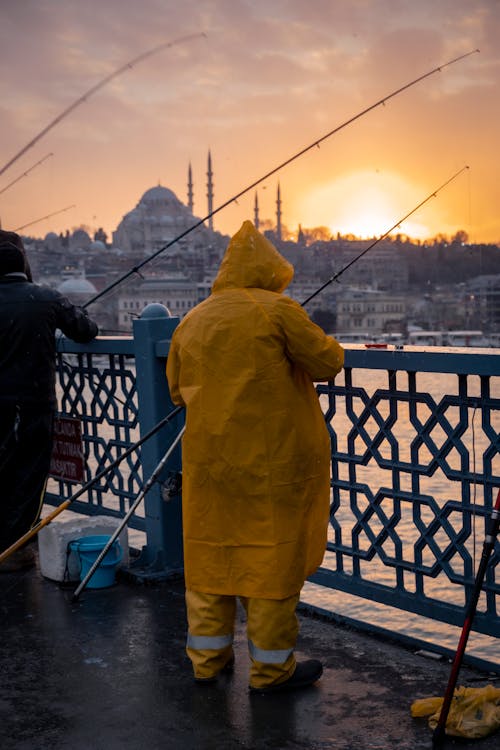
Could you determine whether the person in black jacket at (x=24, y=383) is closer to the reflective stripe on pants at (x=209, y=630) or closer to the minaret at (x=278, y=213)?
the reflective stripe on pants at (x=209, y=630)

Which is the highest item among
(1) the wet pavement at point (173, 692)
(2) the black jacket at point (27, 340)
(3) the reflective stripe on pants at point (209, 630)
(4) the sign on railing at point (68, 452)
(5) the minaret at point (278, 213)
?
(5) the minaret at point (278, 213)

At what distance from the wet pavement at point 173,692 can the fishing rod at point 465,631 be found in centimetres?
4

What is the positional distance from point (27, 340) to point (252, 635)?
1.91 metres

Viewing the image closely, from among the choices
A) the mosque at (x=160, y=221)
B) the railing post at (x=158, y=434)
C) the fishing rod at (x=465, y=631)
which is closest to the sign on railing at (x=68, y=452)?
the railing post at (x=158, y=434)

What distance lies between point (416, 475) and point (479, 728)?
3.33 ft

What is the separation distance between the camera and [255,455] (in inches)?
125

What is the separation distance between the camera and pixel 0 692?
344 cm

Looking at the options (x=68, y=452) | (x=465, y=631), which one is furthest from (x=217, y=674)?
(x=68, y=452)

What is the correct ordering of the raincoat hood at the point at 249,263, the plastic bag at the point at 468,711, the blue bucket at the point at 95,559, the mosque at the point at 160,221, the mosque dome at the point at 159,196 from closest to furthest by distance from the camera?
the plastic bag at the point at 468,711 → the raincoat hood at the point at 249,263 → the blue bucket at the point at 95,559 → the mosque at the point at 160,221 → the mosque dome at the point at 159,196

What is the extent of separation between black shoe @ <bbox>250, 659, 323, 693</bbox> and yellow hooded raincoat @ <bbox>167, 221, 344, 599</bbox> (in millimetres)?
306

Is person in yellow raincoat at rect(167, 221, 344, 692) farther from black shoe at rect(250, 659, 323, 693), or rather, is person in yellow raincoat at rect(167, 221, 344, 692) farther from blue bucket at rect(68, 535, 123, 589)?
blue bucket at rect(68, 535, 123, 589)

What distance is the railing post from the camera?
15.3 feet

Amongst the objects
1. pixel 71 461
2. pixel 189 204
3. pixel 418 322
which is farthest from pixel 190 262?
pixel 71 461

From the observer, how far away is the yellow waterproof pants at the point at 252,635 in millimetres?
3201
